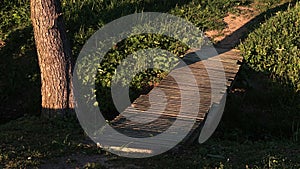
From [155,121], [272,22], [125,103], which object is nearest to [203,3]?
[272,22]

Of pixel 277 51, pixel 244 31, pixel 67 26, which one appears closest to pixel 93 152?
pixel 277 51

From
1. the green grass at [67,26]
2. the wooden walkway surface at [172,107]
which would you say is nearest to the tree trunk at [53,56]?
the wooden walkway surface at [172,107]

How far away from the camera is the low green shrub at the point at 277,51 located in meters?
11.1

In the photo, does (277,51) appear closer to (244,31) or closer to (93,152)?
(244,31)

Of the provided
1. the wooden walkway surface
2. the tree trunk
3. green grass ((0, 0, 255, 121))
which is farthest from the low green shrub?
the tree trunk

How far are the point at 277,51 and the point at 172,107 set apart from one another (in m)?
4.07

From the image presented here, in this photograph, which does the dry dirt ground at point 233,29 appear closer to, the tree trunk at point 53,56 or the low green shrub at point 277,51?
the low green shrub at point 277,51

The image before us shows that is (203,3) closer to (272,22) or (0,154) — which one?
(272,22)

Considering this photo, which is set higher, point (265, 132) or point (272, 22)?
point (272, 22)

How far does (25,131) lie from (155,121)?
2106mm

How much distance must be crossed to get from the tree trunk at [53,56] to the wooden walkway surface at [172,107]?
53.4 inches

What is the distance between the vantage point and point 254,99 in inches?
431

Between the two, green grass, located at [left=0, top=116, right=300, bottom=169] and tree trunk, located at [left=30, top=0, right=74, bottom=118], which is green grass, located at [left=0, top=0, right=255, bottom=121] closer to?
Answer: tree trunk, located at [left=30, top=0, right=74, bottom=118]

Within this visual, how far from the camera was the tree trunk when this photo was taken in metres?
8.79
